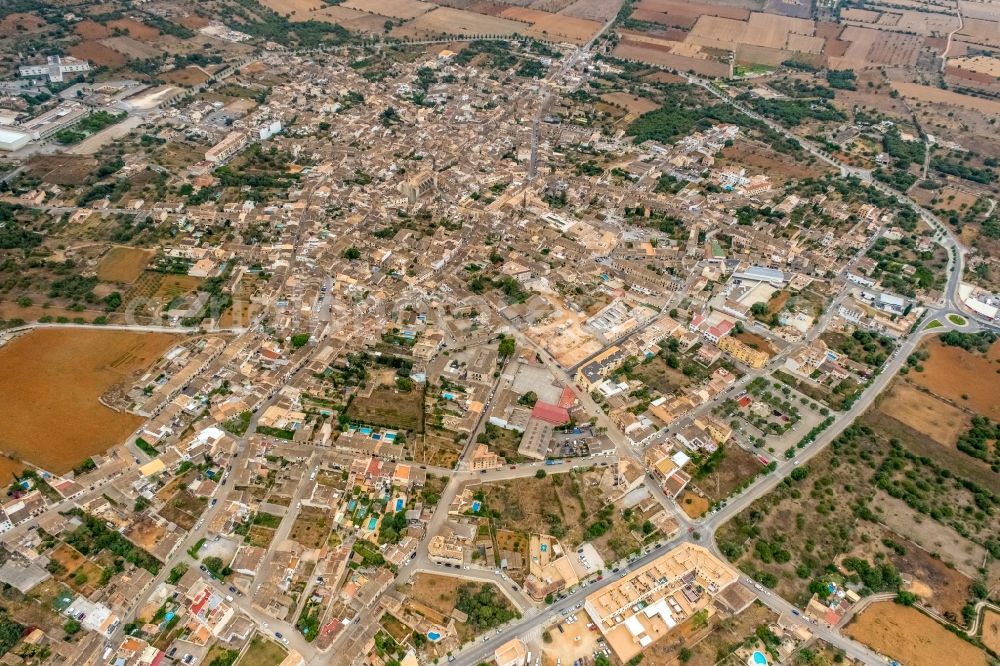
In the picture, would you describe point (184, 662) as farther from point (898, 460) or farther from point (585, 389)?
point (898, 460)

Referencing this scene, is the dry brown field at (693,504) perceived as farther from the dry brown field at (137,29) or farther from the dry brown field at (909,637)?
the dry brown field at (137,29)

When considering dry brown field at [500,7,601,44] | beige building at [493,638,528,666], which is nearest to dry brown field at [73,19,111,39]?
dry brown field at [500,7,601,44]

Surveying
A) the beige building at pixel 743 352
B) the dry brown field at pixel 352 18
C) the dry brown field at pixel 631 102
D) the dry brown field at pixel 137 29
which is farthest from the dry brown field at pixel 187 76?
the beige building at pixel 743 352

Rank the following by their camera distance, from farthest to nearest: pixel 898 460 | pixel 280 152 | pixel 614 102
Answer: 1. pixel 614 102
2. pixel 280 152
3. pixel 898 460

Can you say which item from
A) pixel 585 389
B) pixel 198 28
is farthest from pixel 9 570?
pixel 198 28

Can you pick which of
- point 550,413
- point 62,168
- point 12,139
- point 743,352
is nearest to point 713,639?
point 550,413

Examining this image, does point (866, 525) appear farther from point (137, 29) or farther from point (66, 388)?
point (137, 29)

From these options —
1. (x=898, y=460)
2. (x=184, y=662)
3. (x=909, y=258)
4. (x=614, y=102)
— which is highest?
(x=614, y=102)

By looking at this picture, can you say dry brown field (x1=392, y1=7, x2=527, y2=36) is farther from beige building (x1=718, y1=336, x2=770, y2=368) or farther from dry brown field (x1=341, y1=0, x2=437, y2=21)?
beige building (x1=718, y1=336, x2=770, y2=368)
